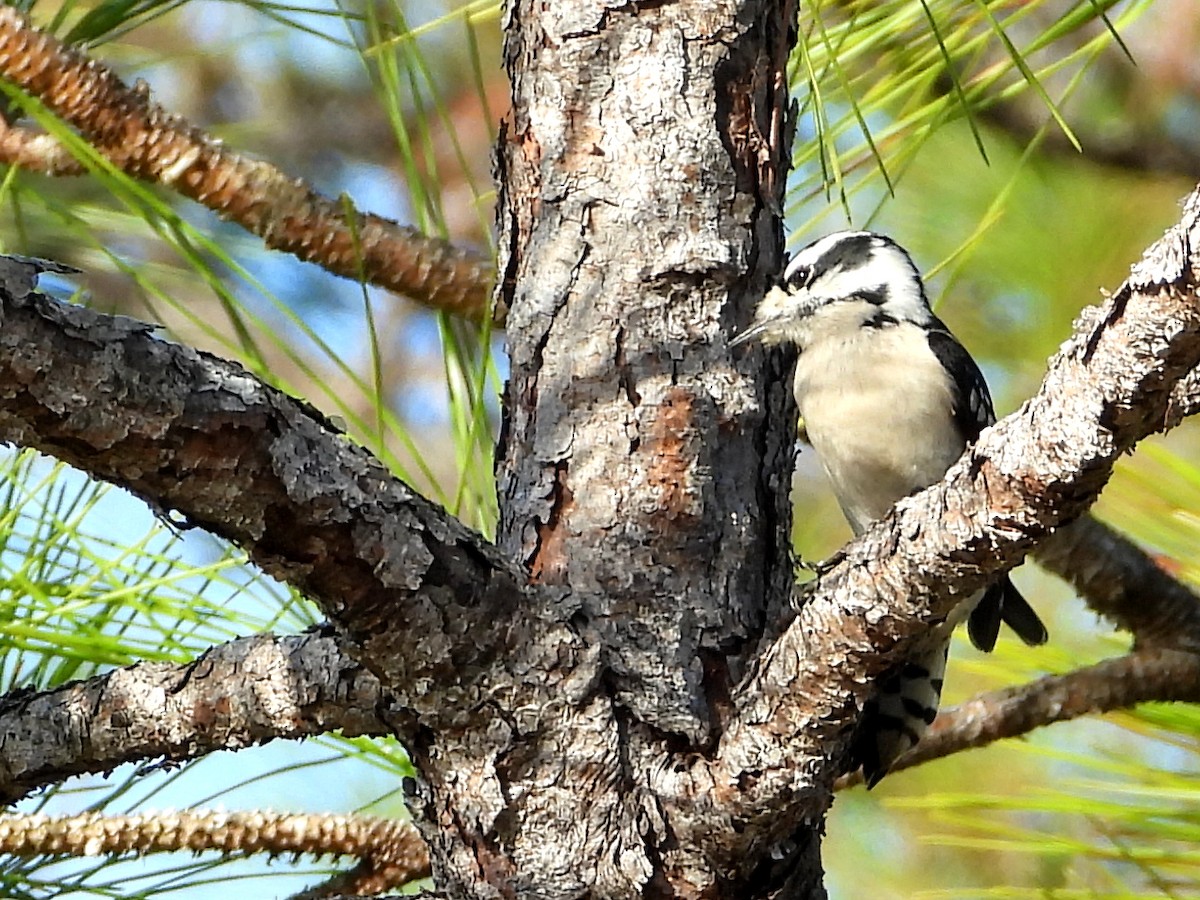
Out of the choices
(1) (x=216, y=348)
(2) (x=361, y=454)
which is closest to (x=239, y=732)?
(2) (x=361, y=454)

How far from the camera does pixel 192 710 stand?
134cm

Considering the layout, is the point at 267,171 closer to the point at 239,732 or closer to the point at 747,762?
the point at 239,732

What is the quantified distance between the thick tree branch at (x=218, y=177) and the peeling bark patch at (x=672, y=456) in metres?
0.38

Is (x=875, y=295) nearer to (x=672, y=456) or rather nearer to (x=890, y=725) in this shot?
(x=890, y=725)

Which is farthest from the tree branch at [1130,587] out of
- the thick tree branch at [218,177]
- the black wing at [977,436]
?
the thick tree branch at [218,177]

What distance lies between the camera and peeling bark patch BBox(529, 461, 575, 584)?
1.46 meters

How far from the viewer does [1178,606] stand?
5.67 ft

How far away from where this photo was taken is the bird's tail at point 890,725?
1.75 metres

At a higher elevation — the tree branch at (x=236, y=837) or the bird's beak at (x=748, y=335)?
the bird's beak at (x=748, y=335)

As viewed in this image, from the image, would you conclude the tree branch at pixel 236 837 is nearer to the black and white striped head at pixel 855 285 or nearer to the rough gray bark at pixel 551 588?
the rough gray bark at pixel 551 588

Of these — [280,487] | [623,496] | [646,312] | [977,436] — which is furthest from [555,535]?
[977,436]

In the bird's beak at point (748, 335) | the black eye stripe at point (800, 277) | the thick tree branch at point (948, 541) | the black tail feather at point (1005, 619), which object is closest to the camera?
the thick tree branch at point (948, 541)

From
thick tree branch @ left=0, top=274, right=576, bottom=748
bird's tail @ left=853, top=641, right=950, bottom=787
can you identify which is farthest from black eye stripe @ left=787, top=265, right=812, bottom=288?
thick tree branch @ left=0, top=274, right=576, bottom=748

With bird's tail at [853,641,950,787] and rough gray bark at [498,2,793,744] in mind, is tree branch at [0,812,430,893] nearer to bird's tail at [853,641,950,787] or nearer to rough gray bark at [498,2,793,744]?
rough gray bark at [498,2,793,744]
